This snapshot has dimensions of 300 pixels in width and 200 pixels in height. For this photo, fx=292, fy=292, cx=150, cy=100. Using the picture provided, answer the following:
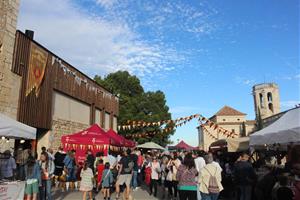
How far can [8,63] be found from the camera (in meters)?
12.8

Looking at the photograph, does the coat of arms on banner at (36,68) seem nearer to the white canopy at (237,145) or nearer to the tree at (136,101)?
the white canopy at (237,145)

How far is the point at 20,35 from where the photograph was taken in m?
13.7

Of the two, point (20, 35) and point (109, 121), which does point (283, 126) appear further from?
point (109, 121)

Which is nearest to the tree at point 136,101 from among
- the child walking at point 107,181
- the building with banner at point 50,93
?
the building with banner at point 50,93

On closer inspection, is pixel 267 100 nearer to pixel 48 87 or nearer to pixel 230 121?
pixel 230 121

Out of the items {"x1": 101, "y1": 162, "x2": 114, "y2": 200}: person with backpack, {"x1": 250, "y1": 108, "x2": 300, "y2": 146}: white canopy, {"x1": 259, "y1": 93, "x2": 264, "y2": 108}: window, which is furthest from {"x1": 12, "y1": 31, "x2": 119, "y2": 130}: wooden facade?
{"x1": 259, "y1": 93, "x2": 264, "y2": 108}: window

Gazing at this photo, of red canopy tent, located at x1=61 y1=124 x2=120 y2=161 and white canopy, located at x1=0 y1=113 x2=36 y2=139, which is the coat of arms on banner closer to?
red canopy tent, located at x1=61 y1=124 x2=120 y2=161

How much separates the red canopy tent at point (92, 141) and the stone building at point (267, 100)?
212ft

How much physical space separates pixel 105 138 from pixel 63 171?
237cm

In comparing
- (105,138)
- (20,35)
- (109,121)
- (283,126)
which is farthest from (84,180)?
(109,121)

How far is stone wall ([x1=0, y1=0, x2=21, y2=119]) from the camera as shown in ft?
40.9

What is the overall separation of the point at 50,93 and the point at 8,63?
4.01 metres

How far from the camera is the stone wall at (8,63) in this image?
40.9 feet

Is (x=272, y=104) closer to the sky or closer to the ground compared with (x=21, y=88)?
closer to the sky
